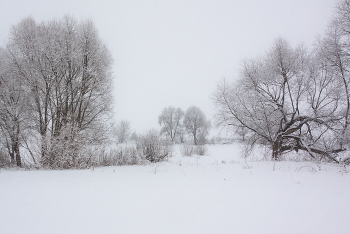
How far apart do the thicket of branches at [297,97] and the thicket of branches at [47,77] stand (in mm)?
Answer: 7862

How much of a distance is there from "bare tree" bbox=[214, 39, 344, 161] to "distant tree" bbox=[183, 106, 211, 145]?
28421 millimetres

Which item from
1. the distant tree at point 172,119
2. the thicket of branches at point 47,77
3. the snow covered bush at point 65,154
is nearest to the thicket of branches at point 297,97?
the snow covered bush at point 65,154

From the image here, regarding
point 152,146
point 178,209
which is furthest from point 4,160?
point 178,209

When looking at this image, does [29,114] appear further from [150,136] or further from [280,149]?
[280,149]

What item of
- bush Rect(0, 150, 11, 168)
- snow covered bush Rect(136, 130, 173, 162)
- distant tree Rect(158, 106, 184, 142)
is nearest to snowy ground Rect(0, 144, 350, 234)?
snow covered bush Rect(136, 130, 173, 162)

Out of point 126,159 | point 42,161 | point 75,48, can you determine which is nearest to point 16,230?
point 42,161

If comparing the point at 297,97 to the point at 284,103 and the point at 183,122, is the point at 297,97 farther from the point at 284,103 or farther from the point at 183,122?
the point at 183,122

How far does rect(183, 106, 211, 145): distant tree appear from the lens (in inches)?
1510

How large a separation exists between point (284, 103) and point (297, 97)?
28.9 inches

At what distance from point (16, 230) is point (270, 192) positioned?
133 inches

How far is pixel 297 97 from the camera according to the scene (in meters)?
8.22

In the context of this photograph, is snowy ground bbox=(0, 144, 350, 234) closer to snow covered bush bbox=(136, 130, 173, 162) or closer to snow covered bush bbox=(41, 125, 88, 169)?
snow covered bush bbox=(41, 125, 88, 169)

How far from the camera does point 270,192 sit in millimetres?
2518

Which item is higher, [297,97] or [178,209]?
[297,97]
